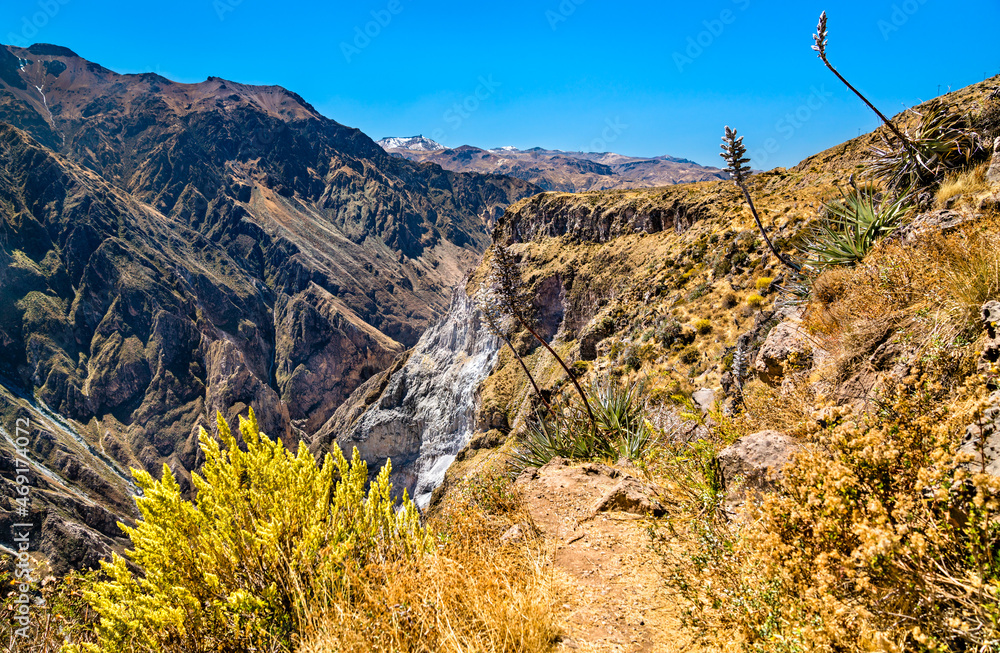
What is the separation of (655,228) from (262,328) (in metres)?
104

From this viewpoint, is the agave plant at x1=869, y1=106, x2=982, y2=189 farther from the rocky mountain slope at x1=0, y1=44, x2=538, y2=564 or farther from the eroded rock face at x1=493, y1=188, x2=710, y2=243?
the rocky mountain slope at x1=0, y1=44, x2=538, y2=564

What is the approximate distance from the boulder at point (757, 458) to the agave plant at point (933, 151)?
6.31 meters

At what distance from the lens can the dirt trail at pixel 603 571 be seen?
106 inches

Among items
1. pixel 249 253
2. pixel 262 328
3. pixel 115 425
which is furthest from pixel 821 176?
pixel 249 253

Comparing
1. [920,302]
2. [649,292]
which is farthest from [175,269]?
[920,302]

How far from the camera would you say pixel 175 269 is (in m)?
108

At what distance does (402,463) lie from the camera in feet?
128

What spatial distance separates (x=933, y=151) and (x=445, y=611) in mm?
9666

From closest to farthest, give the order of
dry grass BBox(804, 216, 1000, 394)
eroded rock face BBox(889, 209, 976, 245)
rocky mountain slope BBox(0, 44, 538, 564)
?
dry grass BBox(804, 216, 1000, 394), eroded rock face BBox(889, 209, 976, 245), rocky mountain slope BBox(0, 44, 538, 564)

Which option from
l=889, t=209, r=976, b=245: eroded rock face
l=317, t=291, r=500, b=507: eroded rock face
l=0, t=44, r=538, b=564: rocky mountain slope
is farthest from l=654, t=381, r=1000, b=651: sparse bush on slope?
l=0, t=44, r=538, b=564: rocky mountain slope

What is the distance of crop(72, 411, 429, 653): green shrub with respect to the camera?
2887mm

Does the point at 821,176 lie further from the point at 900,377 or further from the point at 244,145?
the point at 244,145

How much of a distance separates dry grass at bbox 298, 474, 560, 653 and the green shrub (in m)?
0.21

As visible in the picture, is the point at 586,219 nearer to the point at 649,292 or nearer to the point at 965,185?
the point at 649,292
